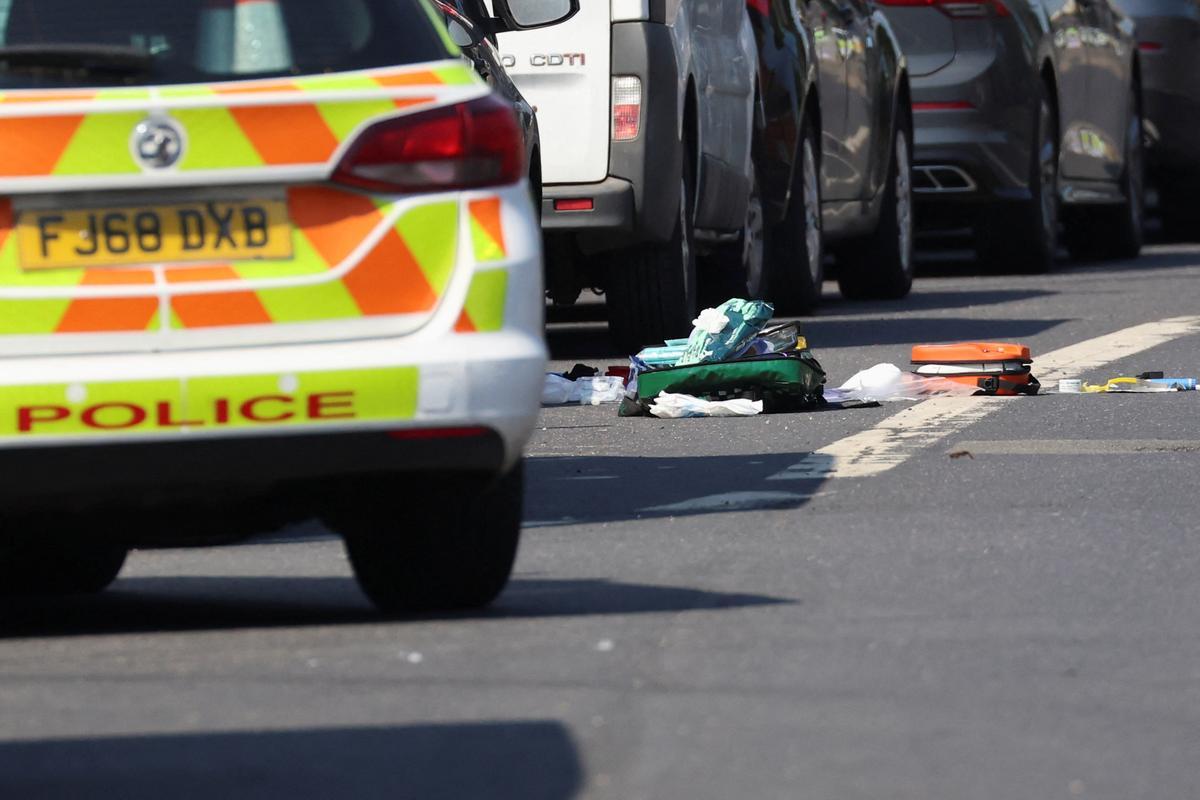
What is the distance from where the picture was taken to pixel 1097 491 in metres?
7.54

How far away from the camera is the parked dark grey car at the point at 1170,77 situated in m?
20.9

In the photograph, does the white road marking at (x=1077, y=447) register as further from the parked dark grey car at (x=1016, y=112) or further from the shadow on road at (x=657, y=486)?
the parked dark grey car at (x=1016, y=112)

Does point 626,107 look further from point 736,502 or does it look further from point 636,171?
point 736,502

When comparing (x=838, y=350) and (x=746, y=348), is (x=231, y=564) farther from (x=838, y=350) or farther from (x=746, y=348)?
(x=838, y=350)

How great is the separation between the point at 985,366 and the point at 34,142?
5.79 m

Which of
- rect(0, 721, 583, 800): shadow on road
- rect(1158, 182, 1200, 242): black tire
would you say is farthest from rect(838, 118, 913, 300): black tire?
rect(0, 721, 583, 800): shadow on road

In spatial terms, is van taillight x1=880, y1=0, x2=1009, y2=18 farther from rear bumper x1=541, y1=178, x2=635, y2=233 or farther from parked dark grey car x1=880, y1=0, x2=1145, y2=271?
rear bumper x1=541, y1=178, x2=635, y2=233

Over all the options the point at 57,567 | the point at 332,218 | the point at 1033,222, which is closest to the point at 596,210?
the point at 57,567

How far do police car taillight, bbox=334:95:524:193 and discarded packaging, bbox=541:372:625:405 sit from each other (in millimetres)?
5013

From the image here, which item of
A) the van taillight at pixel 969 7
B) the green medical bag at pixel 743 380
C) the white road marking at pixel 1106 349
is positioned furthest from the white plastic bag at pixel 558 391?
the van taillight at pixel 969 7

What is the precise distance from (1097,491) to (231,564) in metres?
2.15

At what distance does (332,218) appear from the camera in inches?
212

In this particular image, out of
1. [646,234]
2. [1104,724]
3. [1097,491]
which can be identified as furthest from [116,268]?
[646,234]

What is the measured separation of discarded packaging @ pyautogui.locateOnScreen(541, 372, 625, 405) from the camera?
10539 mm
